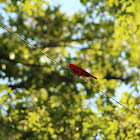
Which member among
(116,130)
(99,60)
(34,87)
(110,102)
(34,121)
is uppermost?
(99,60)

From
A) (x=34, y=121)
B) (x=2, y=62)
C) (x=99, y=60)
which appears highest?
(x=99, y=60)

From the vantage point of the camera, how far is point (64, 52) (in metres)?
9.51

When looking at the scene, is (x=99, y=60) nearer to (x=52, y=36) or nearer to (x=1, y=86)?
(x=52, y=36)

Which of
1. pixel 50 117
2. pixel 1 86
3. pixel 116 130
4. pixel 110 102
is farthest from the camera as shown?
pixel 110 102

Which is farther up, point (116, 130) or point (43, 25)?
point (43, 25)

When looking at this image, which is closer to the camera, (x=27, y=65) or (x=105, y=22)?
(x=27, y=65)

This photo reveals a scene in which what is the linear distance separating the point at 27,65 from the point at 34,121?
338 cm

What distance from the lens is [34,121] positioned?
5777 mm

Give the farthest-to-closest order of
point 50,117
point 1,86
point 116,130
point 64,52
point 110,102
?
1. point 64,52
2. point 110,102
3. point 50,117
4. point 1,86
5. point 116,130

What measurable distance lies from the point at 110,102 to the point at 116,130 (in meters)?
2.39

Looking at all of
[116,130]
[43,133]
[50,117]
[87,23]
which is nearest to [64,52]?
[87,23]

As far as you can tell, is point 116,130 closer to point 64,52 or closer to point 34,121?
point 34,121

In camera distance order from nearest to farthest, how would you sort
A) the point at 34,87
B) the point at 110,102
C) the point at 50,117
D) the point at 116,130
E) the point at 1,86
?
the point at 116,130 < the point at 1,86 < the point at 50,117 < the point at 110,102 < the point at 34,87

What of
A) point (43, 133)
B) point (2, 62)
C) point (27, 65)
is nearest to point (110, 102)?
point (43, 133)
